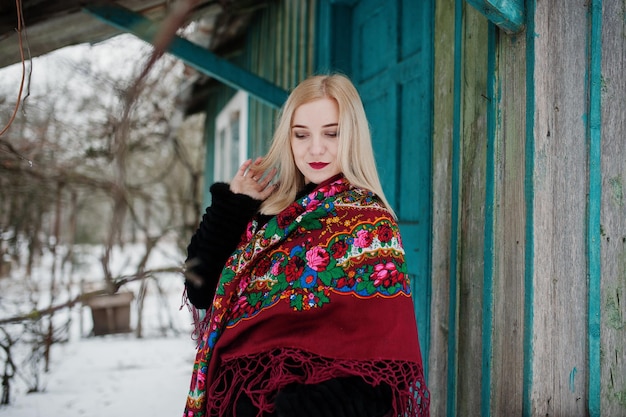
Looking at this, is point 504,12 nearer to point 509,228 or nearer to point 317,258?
point 509,228

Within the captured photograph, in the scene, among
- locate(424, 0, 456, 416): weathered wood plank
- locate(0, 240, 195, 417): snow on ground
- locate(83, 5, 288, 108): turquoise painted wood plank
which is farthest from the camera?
locate(0, 240, 195, 417): snow on ground

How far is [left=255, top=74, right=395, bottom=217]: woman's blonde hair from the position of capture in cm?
157

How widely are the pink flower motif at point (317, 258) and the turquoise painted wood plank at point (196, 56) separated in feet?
4.40

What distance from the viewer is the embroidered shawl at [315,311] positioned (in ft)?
4.25

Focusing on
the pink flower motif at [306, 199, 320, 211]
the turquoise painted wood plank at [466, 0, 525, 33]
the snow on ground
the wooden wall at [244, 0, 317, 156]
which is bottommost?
the snow on ground

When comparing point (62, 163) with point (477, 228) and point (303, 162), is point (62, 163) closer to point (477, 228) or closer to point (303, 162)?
point (303, 162)

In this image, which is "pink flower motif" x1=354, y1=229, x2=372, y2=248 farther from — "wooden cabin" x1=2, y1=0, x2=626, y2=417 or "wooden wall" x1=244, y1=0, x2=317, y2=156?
"wooden wall" x1=244, y1=0, x2=317, y2=156

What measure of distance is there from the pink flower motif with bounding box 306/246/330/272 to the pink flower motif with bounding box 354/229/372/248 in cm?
9

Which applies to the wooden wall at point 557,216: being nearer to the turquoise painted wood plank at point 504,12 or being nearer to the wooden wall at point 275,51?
the turquoise painted wood plank at point 504,12

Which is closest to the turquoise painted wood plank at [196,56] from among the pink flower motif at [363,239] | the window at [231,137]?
the pink flower motif at [363,239]

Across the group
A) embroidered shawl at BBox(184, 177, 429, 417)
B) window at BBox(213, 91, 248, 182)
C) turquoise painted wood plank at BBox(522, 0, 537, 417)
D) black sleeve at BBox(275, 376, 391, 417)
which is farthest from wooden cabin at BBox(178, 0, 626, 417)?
window at BBox(213, 91, 248, 182)

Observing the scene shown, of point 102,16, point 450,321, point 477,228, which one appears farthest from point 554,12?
point 102,16

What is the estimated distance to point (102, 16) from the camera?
93.3 inches

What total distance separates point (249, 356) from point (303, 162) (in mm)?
608
